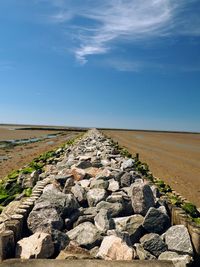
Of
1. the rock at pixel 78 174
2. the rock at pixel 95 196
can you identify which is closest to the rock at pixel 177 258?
the rock at pixel 95 196

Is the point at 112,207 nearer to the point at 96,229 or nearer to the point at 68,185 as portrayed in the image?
the point at 96,229

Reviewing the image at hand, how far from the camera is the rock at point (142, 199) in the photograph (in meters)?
4.97

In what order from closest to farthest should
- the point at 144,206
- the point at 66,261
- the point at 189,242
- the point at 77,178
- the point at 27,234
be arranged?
the point at 66,261, the point at 189,242, the point at 27,234, the point at 144,206, the point at 77,178

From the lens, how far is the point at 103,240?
3.89m

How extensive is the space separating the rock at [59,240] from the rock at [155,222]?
1.19 meters

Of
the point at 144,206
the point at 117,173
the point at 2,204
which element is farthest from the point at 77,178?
the point at 144,206

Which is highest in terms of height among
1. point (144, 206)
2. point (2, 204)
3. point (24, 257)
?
point (144, 206)

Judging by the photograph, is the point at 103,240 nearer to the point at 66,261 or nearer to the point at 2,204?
the point at 66,261

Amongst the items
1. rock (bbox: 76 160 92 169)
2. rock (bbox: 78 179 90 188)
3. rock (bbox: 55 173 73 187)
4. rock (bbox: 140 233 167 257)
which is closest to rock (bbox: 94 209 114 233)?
rock (bbox: 140 233 167 257)

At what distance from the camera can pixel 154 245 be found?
12.9ft

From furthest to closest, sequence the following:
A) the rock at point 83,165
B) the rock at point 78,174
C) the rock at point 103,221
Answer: the rock at point 83,165 → the rock at point 78,174 → the rock at point 103,221

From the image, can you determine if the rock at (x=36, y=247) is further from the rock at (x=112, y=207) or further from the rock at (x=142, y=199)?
the rock at (x=142, y=199)

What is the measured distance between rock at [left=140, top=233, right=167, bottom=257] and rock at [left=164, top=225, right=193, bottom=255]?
0.37 feet

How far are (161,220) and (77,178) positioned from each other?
291 centimetres
